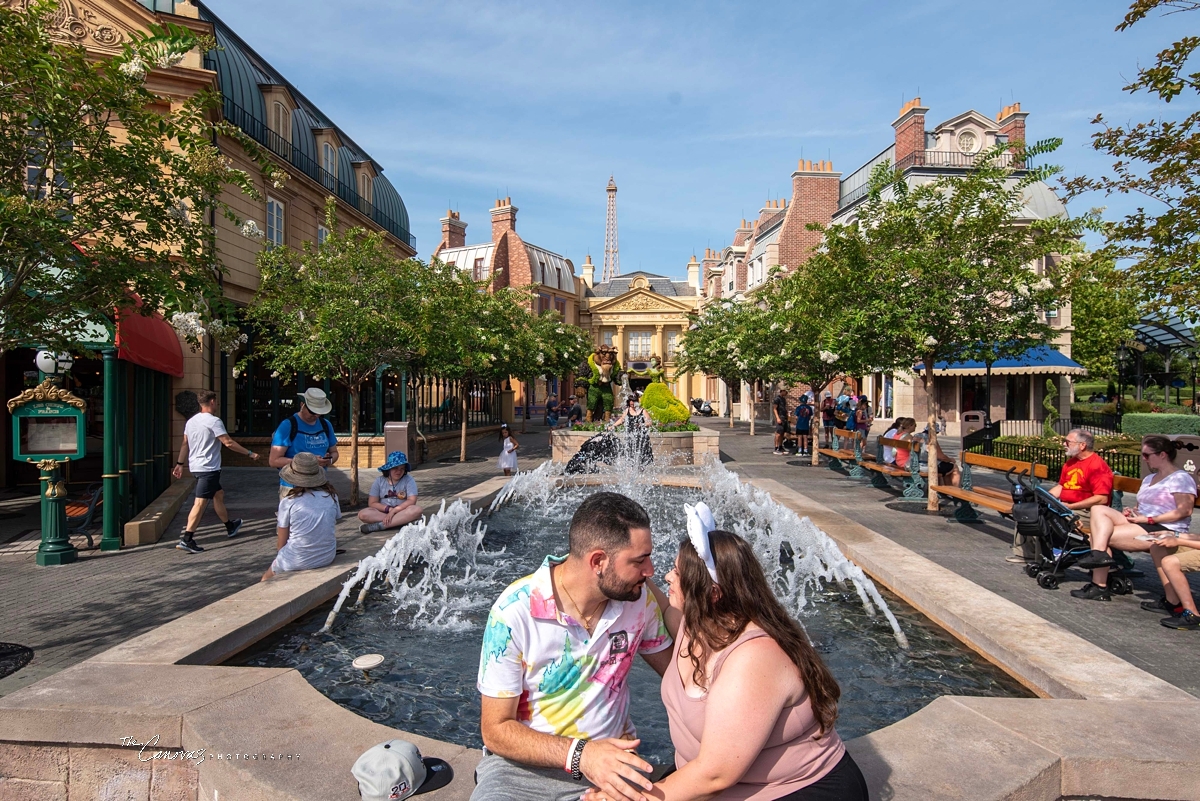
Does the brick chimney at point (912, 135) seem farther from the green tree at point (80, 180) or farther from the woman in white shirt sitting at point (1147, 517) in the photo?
the green tree at point (80, 180)

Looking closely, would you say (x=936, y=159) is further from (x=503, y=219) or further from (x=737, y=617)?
(x=503, y=219)

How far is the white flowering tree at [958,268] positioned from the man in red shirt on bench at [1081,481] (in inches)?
125

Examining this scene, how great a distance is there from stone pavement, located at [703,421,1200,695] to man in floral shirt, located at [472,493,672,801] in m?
3.71

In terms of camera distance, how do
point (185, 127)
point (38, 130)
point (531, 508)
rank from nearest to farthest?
point (38, 130) → point (185, 127) → point (531, 508)

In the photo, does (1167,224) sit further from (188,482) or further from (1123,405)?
(1123,405)

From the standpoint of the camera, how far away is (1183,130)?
9.36m

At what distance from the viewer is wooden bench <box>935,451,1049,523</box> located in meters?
8.39

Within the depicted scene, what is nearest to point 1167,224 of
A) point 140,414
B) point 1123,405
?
point 140,414

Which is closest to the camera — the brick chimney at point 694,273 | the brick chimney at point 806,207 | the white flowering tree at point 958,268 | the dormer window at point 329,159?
the white flowering tree at point 958,268

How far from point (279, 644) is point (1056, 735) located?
14.6 feet

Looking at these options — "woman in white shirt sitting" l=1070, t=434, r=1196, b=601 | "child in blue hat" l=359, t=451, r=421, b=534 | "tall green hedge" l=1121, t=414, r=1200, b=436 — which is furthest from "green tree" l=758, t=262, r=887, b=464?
"tall green hedge" l=1121, t=414, r=1200, b=436

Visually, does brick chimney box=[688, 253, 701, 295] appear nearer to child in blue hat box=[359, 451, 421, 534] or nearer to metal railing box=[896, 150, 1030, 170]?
metal railing box=[896, 150, 1030, 170]

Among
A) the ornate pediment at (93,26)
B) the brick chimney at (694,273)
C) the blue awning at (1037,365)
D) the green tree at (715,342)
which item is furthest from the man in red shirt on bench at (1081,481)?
the brick chimney at (694,273)

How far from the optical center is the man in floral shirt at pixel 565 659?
2.43 meters
